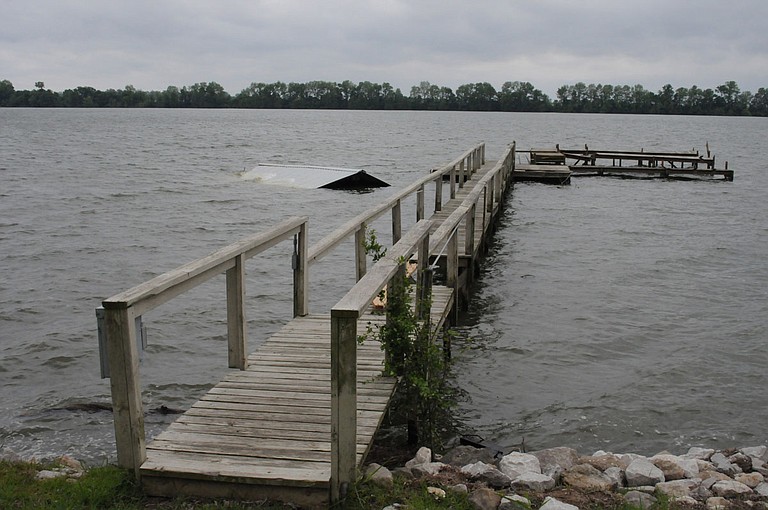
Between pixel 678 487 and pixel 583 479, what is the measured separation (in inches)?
25.0

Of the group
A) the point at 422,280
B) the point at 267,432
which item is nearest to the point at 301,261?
the point at 422,280

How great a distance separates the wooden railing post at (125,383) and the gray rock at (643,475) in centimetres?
317

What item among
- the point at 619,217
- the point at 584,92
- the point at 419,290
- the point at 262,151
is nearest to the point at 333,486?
the point at 419,290

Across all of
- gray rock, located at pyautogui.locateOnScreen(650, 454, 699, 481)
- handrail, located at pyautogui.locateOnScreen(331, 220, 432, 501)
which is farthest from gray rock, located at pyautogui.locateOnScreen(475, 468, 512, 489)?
gray rock, located at pyautogui.locateOnScreen(650, 454, 699, 481)

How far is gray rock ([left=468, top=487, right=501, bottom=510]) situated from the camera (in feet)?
13.9

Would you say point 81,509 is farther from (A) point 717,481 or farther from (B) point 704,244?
(B) point 704,244

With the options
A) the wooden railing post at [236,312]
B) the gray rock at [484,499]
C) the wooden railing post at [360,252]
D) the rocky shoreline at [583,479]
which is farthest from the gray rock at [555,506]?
the wooden railing post at [360,252]

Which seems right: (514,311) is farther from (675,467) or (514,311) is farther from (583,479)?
(583,479)

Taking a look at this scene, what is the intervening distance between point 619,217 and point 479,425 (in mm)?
16763

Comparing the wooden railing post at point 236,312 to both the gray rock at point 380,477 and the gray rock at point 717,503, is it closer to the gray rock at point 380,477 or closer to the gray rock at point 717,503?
the gray rock at point 380,477

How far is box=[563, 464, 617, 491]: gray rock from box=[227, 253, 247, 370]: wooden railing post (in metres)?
2.42

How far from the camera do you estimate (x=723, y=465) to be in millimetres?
5816

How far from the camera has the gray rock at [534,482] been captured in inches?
184

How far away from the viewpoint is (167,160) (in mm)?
44844
